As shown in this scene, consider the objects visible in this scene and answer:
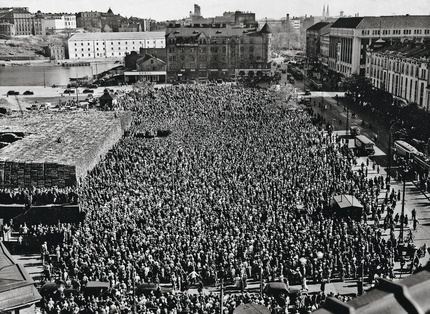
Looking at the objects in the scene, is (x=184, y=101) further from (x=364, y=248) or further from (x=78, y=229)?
(x=364, y=248)

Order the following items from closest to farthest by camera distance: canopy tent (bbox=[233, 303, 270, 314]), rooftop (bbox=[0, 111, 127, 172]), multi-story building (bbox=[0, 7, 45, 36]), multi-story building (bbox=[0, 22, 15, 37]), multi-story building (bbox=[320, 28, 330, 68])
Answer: canopy tent (bbox=[233, 303, 270, 314])
rooftop (bbox=[0, 111, 127, 172])
multi-story building (bbox=[320, 28, 330, 68])
multi-story building (bbox=[0, 22, 15, 37])
multi-story building (bbox=[0, 7, 45, 36])

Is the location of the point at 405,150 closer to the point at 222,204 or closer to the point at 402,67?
the point at 222,204

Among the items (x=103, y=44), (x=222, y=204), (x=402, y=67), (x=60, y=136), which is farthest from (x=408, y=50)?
(x=103, y=44)

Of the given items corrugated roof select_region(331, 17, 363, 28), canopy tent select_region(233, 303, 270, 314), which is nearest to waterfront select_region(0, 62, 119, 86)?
corrugated roof select_region(331, 17, 363, 28)

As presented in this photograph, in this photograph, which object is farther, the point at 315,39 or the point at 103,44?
the point at 103,44

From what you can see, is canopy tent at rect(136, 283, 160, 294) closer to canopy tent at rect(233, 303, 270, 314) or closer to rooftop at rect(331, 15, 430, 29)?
canopy tent at rect(233, 303, 270, 314)

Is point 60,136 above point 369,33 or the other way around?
the other way around
